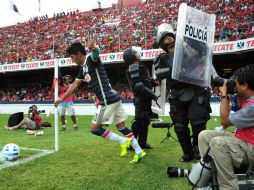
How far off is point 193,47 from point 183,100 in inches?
33.8

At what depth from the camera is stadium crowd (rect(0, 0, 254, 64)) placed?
58.3 ft

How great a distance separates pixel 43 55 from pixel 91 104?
7.83m

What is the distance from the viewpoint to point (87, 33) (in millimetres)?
23812

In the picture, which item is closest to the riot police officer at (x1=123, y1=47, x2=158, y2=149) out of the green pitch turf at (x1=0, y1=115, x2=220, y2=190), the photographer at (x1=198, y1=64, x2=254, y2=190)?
the green pitch turf at (x1=0, y1=115, x2=220, y2=190)

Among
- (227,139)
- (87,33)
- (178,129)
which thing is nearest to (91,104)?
(87,33)

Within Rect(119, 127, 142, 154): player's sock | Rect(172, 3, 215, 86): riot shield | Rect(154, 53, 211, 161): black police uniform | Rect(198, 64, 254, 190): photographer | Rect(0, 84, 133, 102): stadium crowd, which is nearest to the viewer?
Rect(198, 64, 254, 190): photographer

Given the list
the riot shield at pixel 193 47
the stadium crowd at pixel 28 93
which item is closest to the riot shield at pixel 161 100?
the riot shield at pixel 193 47

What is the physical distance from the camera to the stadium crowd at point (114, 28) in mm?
17781

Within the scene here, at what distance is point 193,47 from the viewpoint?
161 inches

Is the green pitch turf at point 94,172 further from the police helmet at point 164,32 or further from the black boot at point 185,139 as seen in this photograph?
the police helmet at point 164,32

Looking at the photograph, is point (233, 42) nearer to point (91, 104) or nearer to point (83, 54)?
point (91, 104)

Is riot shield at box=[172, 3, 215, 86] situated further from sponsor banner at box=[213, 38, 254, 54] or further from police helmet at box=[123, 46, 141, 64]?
sponsor banner at box=[213, 38, 254, 54]

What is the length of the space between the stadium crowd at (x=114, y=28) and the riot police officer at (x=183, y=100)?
1280 centimetres

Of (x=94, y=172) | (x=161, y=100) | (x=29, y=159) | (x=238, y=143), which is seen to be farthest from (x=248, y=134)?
(x=29, y=159)
